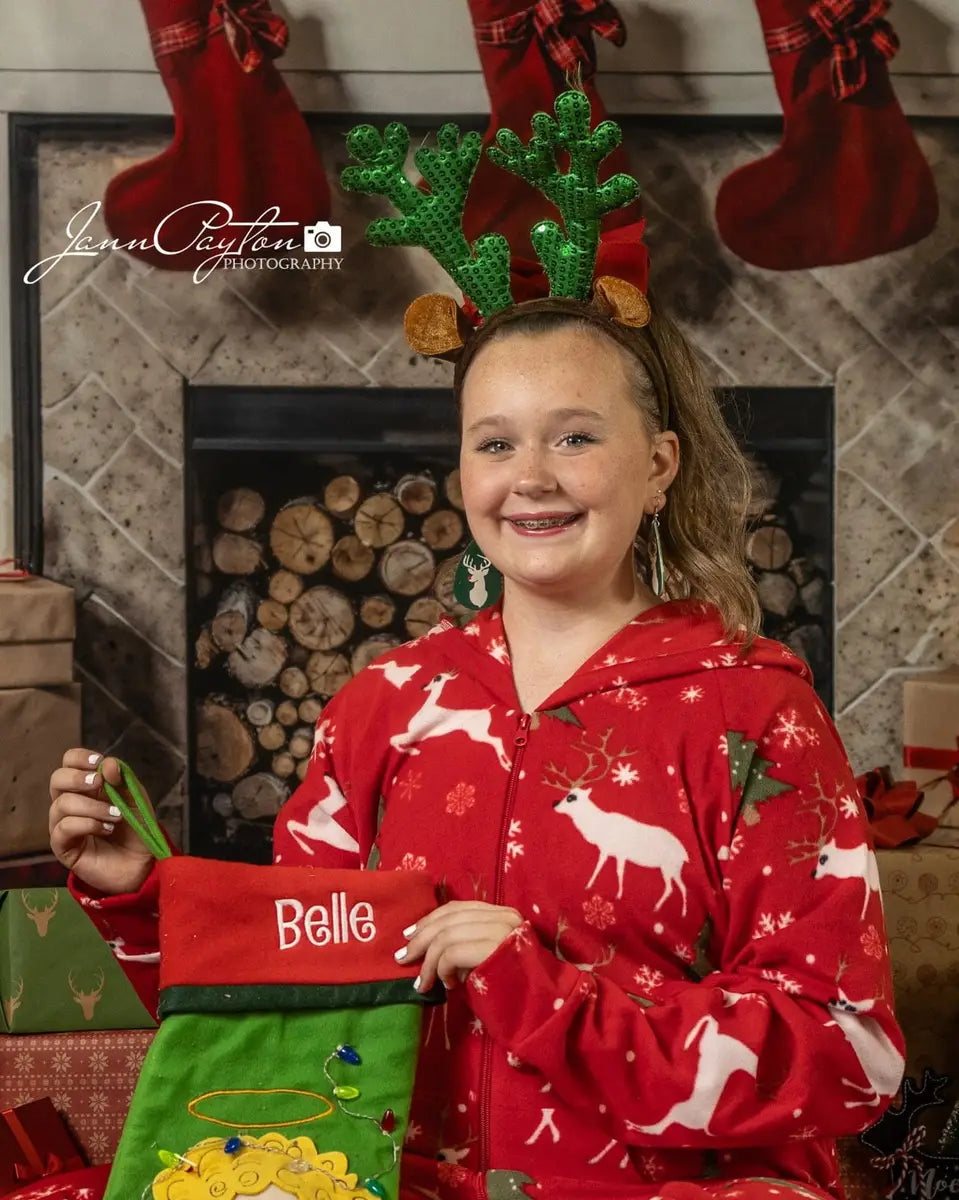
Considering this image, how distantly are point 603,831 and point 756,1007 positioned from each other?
241mm

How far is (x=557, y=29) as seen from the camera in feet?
9.22

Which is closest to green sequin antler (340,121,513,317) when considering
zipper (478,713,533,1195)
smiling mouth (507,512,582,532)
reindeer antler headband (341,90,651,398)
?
reindeer antler headband (341,90,651,398)

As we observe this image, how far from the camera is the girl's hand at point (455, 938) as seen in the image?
138 cm

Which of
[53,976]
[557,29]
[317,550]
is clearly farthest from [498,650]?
[557,29]

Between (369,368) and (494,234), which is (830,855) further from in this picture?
(369,368)

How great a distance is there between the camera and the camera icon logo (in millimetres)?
2900

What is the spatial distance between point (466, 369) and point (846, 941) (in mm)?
791

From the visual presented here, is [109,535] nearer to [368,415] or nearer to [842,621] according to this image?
[368,415]

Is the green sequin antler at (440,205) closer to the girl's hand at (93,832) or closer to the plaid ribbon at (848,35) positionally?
the girl's hand at (93,832)

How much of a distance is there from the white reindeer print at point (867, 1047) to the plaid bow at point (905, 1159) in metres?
0.87

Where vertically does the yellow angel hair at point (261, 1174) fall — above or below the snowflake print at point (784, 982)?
below

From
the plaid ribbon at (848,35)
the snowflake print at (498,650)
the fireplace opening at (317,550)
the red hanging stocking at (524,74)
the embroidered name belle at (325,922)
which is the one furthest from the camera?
the fireplace opening at (317,550)

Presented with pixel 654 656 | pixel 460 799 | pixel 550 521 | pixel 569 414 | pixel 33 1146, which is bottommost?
pixel 33 1146

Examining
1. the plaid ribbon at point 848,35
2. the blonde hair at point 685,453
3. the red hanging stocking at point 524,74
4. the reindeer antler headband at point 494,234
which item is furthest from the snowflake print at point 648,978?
the plaid ribbon at point 848,35
